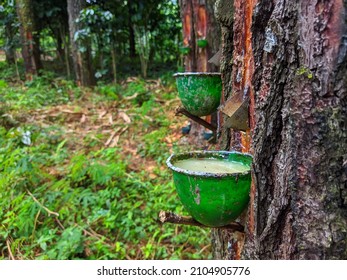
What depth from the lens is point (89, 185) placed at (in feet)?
8.73

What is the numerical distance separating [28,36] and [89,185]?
413 cm

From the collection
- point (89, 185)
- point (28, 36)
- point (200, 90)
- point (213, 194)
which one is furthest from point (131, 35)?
point (213, 194)

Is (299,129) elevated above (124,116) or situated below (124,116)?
above

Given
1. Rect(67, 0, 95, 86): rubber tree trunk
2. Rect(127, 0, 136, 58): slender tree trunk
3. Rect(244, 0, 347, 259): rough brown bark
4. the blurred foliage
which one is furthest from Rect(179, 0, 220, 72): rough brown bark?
Rect(127, 0, 136, 58): slender tree trunk

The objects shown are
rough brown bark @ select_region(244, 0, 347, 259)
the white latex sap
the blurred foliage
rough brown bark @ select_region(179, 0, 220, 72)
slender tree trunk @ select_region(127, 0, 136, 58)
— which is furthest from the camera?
slender tree trunk @ select_region(127, 0, 136, 58)

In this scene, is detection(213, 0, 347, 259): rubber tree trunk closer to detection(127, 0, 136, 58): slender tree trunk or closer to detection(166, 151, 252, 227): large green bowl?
detection(166, 151, 252, 227): large green bowl

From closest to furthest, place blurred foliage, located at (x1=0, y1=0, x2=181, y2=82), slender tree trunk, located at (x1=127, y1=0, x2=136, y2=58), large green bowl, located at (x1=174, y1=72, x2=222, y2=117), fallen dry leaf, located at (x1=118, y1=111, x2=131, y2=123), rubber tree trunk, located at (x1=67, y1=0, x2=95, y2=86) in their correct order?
large green bowl, located at (x1=174, y1=72, x2=222, y2=117) < fallen dry leaf, located at (x1=118, y1=111, x2=131, y2=123) < rubber tree trunk, located at (x1=67, y1=0, x2=95, y2=86) < blurred foliage, located at (x1=0, y1=0, x2=181, y2=82) < slender tree trunk, located at (x1=127, y1=0, x2=136, y2=58)

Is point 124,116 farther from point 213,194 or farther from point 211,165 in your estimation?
point 213,194

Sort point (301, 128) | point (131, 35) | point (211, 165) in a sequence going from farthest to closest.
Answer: point (131, 35), point (211, 165), point (301, 128)

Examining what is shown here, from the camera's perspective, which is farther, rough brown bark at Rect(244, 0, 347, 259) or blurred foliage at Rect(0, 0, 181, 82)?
blurred foliage at Rect(0, 0, 181, 82)

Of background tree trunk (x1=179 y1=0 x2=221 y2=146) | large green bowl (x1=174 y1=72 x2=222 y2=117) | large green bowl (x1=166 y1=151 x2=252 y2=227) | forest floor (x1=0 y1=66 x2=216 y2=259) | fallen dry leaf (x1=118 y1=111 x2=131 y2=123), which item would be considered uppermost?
background tree trunk (x1=179 y1=0 x2=221 y2=146)

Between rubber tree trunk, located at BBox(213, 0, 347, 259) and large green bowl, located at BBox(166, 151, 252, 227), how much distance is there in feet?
0.15

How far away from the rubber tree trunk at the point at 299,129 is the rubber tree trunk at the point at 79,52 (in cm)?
472

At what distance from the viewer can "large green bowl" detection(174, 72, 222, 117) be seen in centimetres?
146
